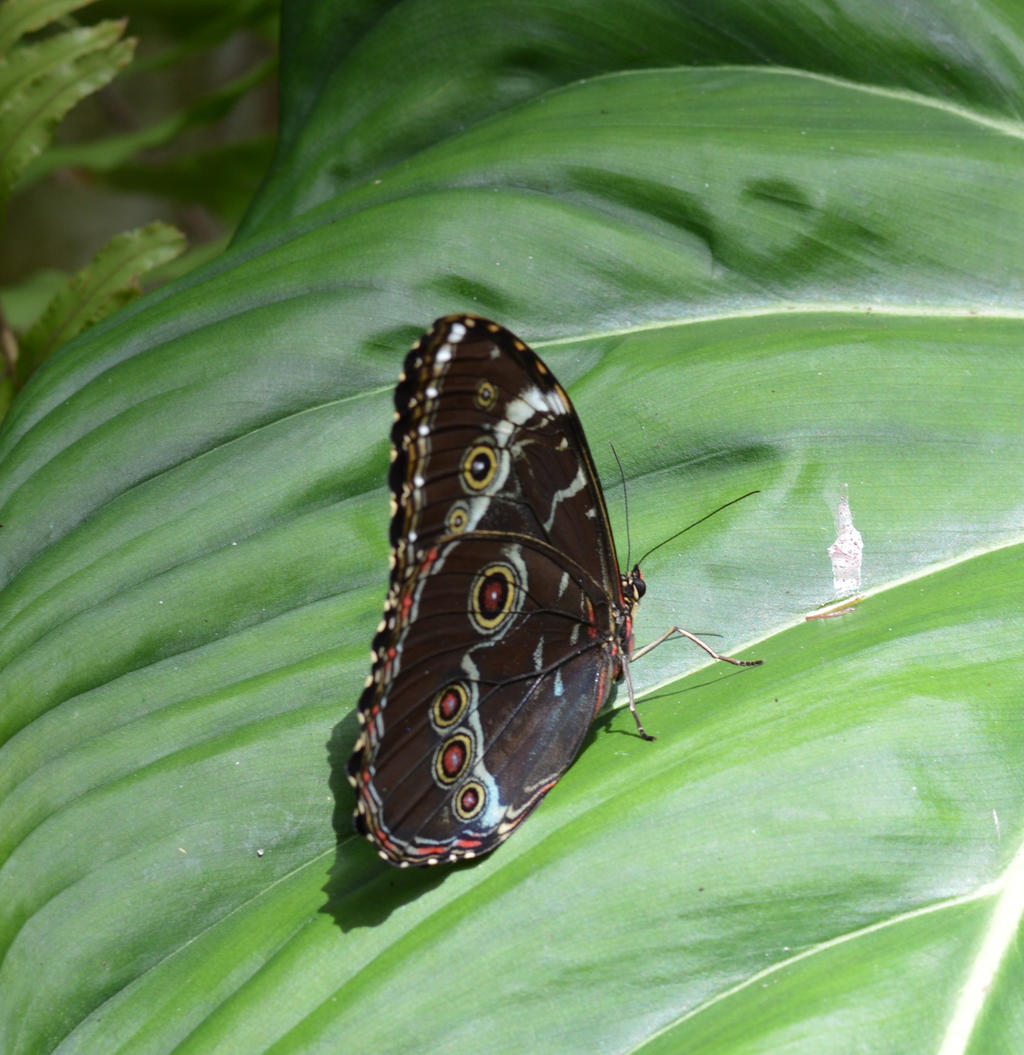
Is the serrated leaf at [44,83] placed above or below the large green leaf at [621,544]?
above

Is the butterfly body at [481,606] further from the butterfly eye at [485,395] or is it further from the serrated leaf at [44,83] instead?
the serrated leaf at [44,83]

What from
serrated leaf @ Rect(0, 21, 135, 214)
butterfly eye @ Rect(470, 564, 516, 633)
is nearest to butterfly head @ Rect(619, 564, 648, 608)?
butterfly eye @ Rect(470, 564, 516, 633)

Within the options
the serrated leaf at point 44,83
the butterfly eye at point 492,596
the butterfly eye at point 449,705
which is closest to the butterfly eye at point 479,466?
the butterfly eye at point 492,596

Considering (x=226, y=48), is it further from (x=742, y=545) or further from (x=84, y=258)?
(x=742, y=545)

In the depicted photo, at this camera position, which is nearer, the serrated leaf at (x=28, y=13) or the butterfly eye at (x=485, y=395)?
the butterfly eye at (x=485, y=395)

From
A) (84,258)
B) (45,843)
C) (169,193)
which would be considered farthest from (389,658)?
(84,258)

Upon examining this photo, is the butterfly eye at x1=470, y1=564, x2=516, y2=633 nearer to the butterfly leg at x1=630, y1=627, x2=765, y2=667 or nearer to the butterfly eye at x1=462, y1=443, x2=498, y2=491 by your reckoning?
the butterfly eye at x1=462, y1=443, x2=498, y2=491

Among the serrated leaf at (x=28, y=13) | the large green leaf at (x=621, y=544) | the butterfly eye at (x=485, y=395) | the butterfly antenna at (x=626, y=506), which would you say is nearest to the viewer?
the large green leaf at (x=621, y=544)

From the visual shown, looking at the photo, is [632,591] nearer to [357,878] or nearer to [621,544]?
[621,544]
